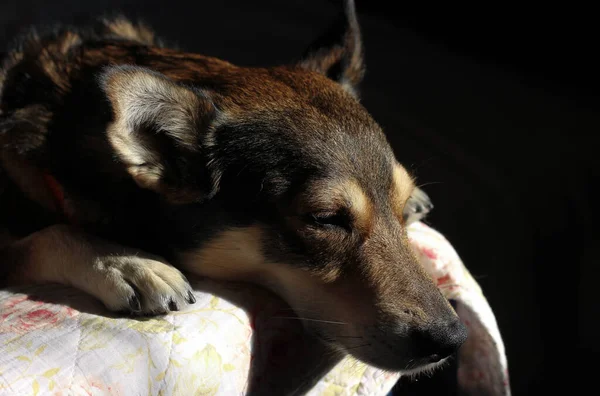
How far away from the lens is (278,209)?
6.70ft

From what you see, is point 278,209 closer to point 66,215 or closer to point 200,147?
point 200,147

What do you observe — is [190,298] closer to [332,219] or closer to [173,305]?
[173,305]

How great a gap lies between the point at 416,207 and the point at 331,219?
818 millimetres

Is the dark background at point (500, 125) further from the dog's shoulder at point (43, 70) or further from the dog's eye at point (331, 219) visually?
the dog's shoulder at point (43, 70)

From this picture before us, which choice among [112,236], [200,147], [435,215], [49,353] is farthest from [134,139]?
[435,215]

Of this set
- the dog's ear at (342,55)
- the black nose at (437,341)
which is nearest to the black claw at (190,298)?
the black nose at (437,341)

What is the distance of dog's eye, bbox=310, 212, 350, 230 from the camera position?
2.03 m

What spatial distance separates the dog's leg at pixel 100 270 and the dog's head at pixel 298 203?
209mm

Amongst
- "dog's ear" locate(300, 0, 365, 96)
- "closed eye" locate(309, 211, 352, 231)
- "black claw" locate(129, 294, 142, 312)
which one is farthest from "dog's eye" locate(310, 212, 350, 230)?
"dog's ear" locate(300, 0, 365, 96)

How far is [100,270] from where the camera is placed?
77.7 inches

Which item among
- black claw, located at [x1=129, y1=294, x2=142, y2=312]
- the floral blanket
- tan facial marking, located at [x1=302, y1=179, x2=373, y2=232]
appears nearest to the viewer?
the floral blanket

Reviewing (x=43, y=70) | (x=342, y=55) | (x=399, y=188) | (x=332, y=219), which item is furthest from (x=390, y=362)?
(x=43, y=70)

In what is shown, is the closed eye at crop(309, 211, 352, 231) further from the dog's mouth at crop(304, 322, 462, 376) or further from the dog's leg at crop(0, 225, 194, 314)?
the dog's leg at crop(0, 225, 194, 314)

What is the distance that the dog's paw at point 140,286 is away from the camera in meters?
1.88
